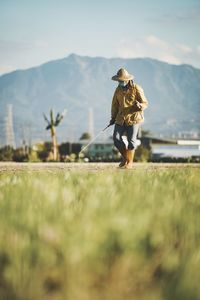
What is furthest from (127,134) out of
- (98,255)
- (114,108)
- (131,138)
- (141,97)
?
(98,255)

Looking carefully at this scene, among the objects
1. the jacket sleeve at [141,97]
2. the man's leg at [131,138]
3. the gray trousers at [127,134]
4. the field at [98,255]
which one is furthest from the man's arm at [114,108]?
the field at [98,255]

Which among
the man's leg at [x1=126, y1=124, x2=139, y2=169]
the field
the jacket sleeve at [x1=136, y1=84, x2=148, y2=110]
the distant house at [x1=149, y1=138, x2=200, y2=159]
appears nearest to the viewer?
the field

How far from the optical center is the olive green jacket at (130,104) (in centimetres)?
1279

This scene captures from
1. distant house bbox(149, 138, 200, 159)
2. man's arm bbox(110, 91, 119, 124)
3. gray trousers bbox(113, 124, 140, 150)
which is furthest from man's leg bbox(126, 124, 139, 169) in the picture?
distant house bbox(149, 138, 200, 159)

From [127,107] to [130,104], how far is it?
0.35 feet

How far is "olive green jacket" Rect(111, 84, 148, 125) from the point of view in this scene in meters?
12.8

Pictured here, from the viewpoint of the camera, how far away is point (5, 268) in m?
2.16

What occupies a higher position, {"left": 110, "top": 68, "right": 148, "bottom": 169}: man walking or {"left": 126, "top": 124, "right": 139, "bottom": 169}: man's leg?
{"left": 110, "top": 68, "right": 148, "bottom": 169}: man walking

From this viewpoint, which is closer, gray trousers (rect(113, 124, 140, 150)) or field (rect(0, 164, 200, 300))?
field (rect(0, 164, 200, 300))

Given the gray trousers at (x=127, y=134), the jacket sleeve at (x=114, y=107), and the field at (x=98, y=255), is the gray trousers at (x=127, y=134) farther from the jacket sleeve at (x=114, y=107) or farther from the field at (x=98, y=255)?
the field at (x=98, y=255)

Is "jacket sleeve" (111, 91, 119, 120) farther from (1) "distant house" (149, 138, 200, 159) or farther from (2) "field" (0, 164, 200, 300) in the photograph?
(1) "distant house" (149, 138, 200, 159)

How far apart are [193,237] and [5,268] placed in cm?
103

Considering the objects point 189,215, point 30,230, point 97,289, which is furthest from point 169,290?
point 189,215

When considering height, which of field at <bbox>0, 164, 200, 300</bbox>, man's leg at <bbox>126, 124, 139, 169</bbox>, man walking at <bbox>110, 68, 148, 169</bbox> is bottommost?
field at <bbox>0, 164, 200, 300</bbox>
